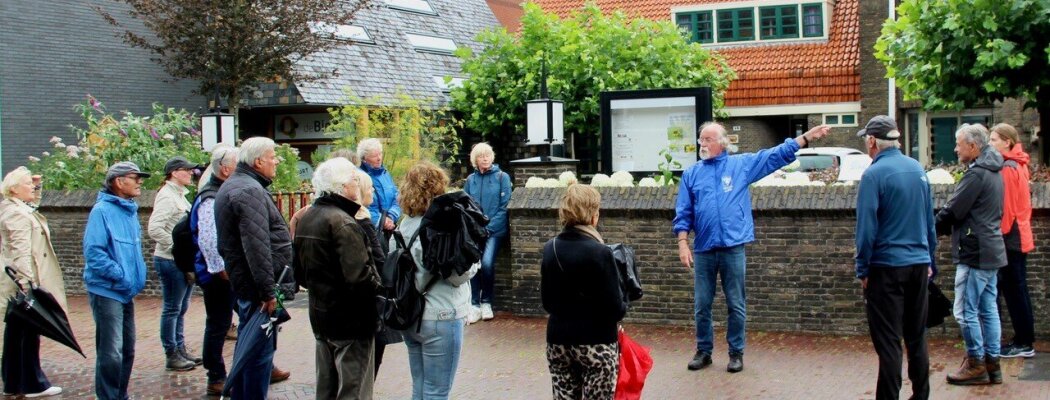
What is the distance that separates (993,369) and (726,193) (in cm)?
219

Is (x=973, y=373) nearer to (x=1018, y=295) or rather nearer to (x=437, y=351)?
(x=1018, y=295)

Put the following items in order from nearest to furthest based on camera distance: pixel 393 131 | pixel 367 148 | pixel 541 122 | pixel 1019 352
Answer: pixel 1019 352 < pixel 367 148 < pixel 541 122 < pixel 393 131

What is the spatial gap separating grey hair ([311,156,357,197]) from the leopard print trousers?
143cm

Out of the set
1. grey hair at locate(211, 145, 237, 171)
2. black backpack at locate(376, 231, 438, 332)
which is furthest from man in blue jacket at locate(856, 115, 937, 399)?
grey hair at locate(211, 145, 237, 171)

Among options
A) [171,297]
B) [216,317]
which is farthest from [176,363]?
[216,317]

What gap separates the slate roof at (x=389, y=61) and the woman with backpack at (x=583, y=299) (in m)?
19.2

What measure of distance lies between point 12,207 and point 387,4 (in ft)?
79.4

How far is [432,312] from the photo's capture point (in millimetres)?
6480

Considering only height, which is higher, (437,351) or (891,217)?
(891,217)

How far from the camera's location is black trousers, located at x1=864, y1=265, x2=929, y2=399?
6902 millimetres

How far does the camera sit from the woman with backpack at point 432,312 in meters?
6.50

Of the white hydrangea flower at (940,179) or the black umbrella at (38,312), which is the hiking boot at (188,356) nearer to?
the black umbrella at (38,312)

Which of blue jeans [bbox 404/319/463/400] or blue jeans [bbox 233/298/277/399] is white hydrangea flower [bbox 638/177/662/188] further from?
blue jeans [bbox 404/319/463/400]

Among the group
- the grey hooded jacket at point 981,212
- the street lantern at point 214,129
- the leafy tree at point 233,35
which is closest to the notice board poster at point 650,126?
the grey hooded jacket at point 981,212
